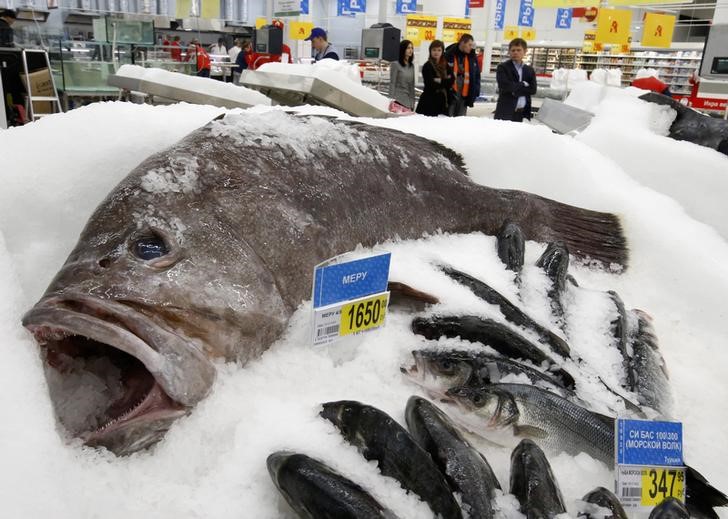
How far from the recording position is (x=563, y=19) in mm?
17047

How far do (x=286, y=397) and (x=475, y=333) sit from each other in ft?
1.85

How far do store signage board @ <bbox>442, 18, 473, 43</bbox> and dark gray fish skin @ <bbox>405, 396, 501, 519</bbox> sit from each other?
13.6 meters

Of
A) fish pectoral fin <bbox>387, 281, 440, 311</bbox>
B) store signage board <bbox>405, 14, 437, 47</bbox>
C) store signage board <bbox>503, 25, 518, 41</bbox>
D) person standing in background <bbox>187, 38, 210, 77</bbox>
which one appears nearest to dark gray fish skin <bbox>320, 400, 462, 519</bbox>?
fish pectoral fin <bbox>387, 281, 440, 311</bbox>

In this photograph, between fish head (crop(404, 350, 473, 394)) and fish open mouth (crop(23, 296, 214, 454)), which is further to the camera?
fish head (crop(404, 350, 473, 394))

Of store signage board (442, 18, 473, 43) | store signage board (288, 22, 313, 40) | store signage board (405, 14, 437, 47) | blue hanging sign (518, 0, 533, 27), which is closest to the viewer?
store signage board (405, 14, 437, 47)

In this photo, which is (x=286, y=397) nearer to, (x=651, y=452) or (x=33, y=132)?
(x=651, y=452)

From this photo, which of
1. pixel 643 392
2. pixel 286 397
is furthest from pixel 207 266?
pixel 643 392

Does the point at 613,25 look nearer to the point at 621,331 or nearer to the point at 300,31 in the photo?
the point at 300,31

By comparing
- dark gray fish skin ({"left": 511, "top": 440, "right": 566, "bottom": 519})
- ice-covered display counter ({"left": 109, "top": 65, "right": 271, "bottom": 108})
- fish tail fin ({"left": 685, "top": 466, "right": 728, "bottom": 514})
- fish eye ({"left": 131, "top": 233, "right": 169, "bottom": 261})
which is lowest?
fish tail fin ({"left": 685, "top": 466, "right": 728, "bottom": 514})

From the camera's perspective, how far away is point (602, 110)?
142 inches

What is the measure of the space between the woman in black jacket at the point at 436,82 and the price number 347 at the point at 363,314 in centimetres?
636

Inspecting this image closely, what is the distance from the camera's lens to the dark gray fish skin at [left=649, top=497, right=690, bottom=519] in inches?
42.0

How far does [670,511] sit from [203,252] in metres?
1.10

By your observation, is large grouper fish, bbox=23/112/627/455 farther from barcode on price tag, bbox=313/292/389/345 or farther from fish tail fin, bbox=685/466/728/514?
fish tail fin, bbox=685/466/728/514
